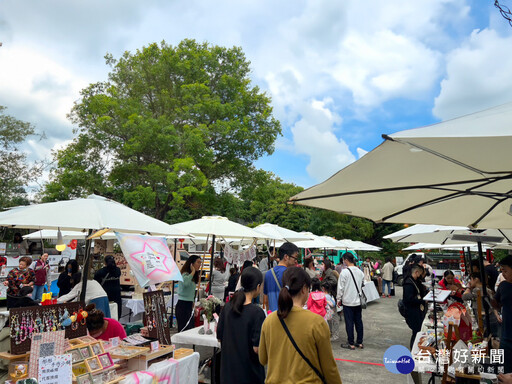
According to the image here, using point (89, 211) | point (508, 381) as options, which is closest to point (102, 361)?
point (89, 211)

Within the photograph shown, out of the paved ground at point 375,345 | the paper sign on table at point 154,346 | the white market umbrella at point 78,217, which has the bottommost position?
the paved ground at point 375,345

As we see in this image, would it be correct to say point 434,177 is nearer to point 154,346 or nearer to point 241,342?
point 241,342

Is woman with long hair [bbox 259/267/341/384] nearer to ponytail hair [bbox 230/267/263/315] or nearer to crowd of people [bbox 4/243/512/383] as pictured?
crowd of people [bbox 4/243/512/383]

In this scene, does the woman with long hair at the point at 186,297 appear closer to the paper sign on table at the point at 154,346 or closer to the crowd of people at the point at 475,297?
the paper sign on table at the point at 154,346

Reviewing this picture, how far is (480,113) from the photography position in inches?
75.3

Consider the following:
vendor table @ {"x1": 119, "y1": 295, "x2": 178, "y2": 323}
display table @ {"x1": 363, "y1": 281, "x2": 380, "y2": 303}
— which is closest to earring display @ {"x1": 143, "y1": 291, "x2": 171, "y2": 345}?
vendor table @ {"x1": 119, "y1": 295, "x2": 178, "y2": 323}

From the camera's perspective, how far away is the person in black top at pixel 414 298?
595 centimetres

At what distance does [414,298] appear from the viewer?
19.5 ft

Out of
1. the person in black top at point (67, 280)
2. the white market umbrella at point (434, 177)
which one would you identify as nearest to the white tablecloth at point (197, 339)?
the white market umbrella at point (434, 177)

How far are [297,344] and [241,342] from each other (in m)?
0.83

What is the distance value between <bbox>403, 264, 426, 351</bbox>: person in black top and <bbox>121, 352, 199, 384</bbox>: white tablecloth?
389 cm

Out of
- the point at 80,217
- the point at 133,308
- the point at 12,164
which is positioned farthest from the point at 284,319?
the point at 12,164

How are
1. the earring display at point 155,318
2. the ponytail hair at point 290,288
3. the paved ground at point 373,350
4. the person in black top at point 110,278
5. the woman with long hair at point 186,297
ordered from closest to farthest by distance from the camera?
Result: the ponytail hair at point 290,288 → the earring display at point 155,318 → the paved ground at point 373,350 → the woman with long hair at point 186,297 → the person in black top at point 110,278

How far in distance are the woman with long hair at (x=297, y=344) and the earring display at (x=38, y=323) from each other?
2120mm
